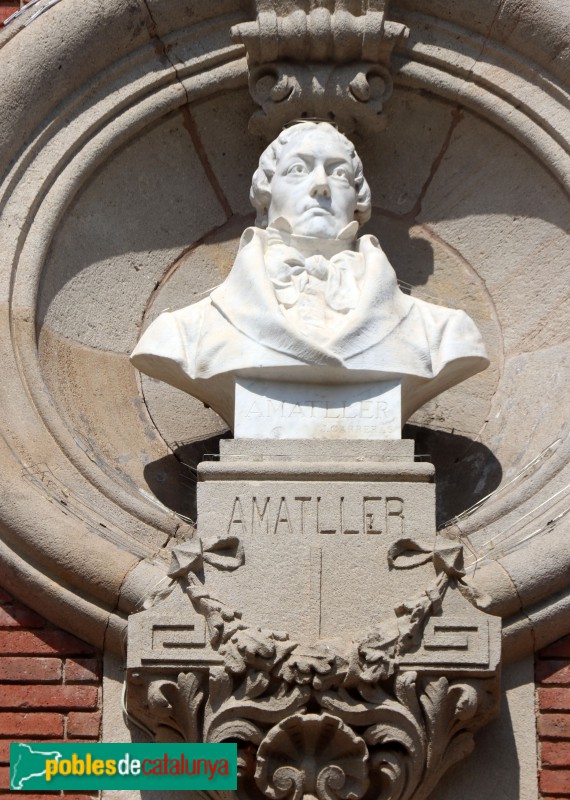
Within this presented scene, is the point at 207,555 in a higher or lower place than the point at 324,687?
higher

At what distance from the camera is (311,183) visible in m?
8.89

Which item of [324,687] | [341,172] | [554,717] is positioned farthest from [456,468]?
[324,687]

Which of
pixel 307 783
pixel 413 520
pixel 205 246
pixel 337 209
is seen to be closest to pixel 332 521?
pixel 413 520

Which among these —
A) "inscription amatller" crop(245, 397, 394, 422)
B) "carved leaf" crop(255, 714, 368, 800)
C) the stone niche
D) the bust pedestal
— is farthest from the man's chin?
"carved leaf" crop(255, 714, 368, 800)

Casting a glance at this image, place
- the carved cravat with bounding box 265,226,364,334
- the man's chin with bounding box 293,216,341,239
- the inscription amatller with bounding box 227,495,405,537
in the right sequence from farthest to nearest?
the man's chin with bounding box 293,216,341,239, the carved cravat with bounding box 265,226,364,334, the inscription amatller with bounding box 227,495,405,537

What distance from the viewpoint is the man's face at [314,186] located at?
349 inches

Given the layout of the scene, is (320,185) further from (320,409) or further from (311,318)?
(320,409)

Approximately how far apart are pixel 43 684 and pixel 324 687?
1029 mm

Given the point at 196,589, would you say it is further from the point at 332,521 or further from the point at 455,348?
the point at 455,348

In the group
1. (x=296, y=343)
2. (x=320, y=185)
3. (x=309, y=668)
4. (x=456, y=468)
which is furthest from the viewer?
(x=456, y=468)

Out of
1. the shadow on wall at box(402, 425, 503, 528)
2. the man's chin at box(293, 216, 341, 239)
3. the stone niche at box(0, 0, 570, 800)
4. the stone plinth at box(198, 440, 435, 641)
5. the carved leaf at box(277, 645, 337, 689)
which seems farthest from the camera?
the shadow on wall at box(402, 425, 503, 528)

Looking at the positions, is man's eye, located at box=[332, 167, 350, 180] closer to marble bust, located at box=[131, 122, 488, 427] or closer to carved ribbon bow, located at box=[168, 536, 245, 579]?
marble bust, located at box=[131, 122, 488, 427]

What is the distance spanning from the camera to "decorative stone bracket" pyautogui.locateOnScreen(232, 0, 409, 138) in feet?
31.0

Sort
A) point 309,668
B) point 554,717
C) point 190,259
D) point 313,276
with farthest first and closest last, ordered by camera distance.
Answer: point 190,259 < point 313,276 < point 554,717 < point 309,668
